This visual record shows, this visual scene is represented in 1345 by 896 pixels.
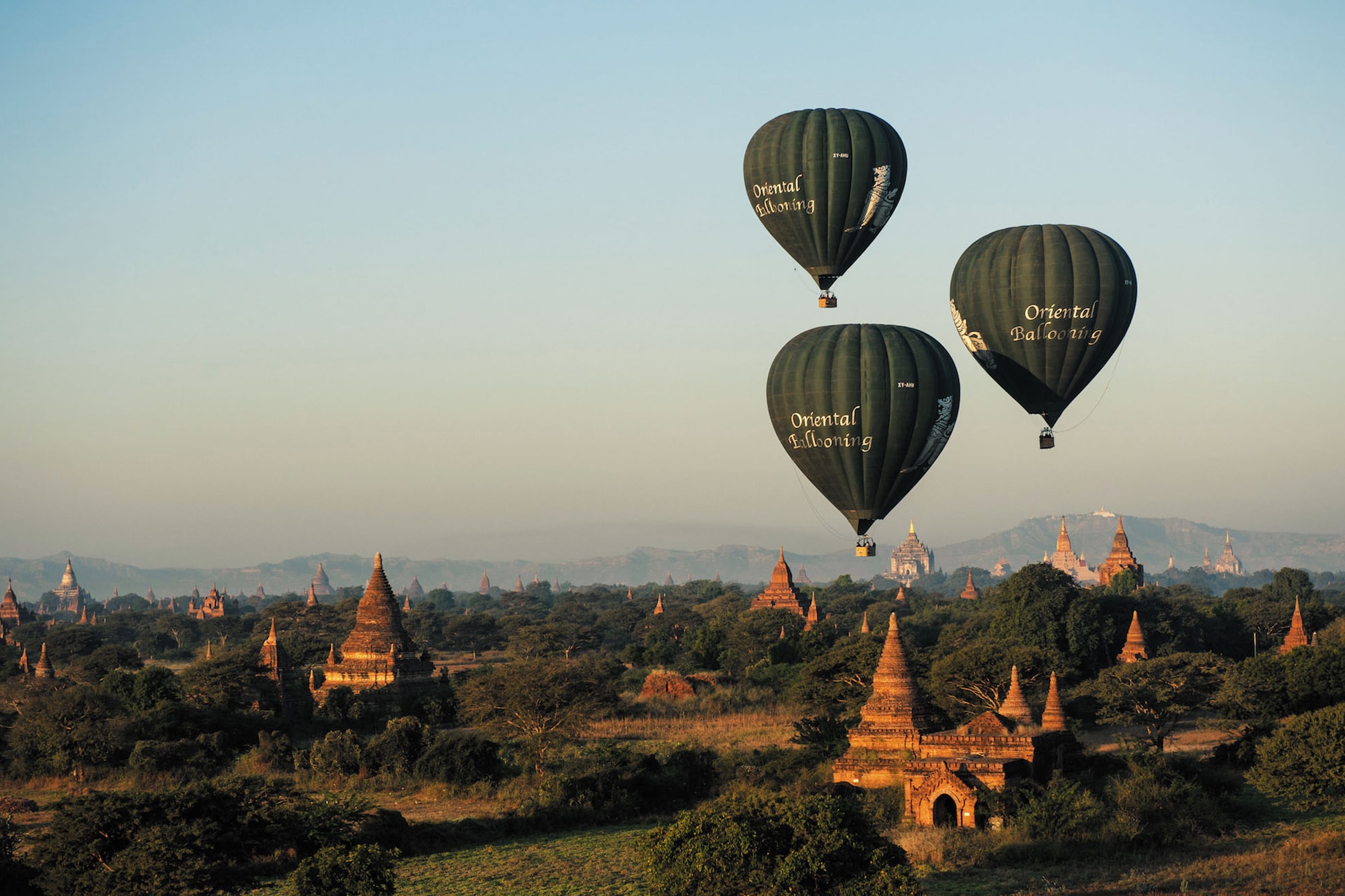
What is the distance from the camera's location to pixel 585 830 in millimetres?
40219

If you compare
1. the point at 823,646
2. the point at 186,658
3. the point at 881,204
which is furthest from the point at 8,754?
the point at 186,658

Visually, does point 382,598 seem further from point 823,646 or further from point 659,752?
point 823,646

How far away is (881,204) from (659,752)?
17.8m

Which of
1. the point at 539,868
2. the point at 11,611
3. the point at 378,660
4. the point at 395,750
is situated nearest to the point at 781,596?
the point at 378,660

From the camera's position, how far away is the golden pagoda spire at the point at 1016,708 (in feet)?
142

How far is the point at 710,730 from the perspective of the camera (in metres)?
57.3

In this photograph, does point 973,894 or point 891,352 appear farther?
point 891,352

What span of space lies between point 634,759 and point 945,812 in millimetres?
9212

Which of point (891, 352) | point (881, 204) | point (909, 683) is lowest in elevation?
point (909, 683)

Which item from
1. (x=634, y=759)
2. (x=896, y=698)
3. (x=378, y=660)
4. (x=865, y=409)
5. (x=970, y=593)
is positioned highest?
(x=865, y=409)

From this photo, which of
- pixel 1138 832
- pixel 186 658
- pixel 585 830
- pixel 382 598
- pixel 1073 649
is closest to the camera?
pixel 1138 832

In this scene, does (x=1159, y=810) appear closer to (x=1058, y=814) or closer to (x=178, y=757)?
(x=1058, y=814)

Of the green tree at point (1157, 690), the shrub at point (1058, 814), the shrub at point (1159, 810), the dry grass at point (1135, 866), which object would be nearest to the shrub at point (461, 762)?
the dry grass at point (1135, 866)

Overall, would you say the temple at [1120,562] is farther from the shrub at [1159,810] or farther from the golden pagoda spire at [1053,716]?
the shrub at [1159,810]
